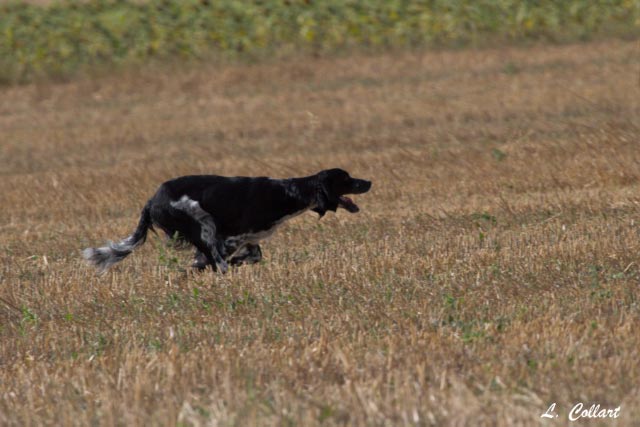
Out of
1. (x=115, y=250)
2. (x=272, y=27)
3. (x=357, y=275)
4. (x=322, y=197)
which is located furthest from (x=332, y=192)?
(x=272, y=27)

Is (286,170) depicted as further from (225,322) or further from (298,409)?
(298,409)

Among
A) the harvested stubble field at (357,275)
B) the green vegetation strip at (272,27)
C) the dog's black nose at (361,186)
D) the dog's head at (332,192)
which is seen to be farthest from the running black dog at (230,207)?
the green vegetation strip at (272,27)

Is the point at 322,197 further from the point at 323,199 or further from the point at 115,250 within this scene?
the point at 115,250

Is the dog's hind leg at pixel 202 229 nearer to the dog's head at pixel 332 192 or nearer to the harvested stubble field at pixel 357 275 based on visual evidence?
the harvested stubble field at pixel 357 275

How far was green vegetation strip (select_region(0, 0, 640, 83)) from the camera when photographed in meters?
23.8

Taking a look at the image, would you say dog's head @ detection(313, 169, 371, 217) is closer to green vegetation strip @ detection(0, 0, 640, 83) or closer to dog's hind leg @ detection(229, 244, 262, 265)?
dog's hind leg @ detection(229, 244, 262, 265)

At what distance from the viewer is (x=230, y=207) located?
331 inches

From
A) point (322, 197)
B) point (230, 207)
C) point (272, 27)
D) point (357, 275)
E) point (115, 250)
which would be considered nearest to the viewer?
point (357, 275)

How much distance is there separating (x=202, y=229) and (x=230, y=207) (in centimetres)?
26

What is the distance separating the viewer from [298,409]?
4.97 m

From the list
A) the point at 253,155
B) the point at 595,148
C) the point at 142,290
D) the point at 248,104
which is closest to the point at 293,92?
the point at 248,104

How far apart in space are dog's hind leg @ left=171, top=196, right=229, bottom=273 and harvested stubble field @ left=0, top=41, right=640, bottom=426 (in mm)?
223

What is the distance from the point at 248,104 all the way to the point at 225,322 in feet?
42.0

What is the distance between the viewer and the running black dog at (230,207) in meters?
8.41
